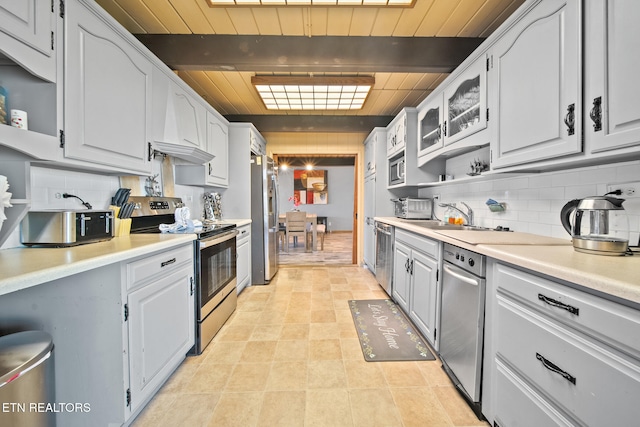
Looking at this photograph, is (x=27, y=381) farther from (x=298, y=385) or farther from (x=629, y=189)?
(x=629, y=189)

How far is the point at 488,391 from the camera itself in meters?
1.21

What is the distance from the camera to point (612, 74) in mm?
959

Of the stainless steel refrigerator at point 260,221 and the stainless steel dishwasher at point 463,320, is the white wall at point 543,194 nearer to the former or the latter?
the stainless steel dishwasher at point 463,320

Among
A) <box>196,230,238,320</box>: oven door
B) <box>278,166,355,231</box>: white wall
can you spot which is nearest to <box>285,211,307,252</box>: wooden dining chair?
<box>196,230,238,320</box>: oven door

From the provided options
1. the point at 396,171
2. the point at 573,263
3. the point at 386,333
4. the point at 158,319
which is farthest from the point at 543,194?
the point at 158,319

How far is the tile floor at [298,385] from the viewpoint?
4.25 ft

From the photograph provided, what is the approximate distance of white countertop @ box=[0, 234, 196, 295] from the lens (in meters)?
0.76

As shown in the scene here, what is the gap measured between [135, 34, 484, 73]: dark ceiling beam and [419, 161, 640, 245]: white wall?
112 centimetres

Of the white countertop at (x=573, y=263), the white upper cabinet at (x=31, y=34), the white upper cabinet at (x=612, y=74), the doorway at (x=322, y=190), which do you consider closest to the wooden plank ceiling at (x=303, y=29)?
the white upper cabinet at (x=31, y=34)

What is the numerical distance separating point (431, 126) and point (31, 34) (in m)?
2.86

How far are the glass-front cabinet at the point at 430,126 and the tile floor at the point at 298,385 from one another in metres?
1.94

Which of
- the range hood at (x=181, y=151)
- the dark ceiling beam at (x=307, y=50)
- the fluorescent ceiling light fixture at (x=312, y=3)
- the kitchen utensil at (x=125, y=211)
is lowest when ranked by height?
the kitchen utensil at (x=125, y=211)

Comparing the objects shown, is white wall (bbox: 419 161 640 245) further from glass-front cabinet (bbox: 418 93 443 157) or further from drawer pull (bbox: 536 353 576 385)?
drawer pull (bbox: 536 353 576 385)

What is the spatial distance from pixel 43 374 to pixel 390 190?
3634 millimetres
